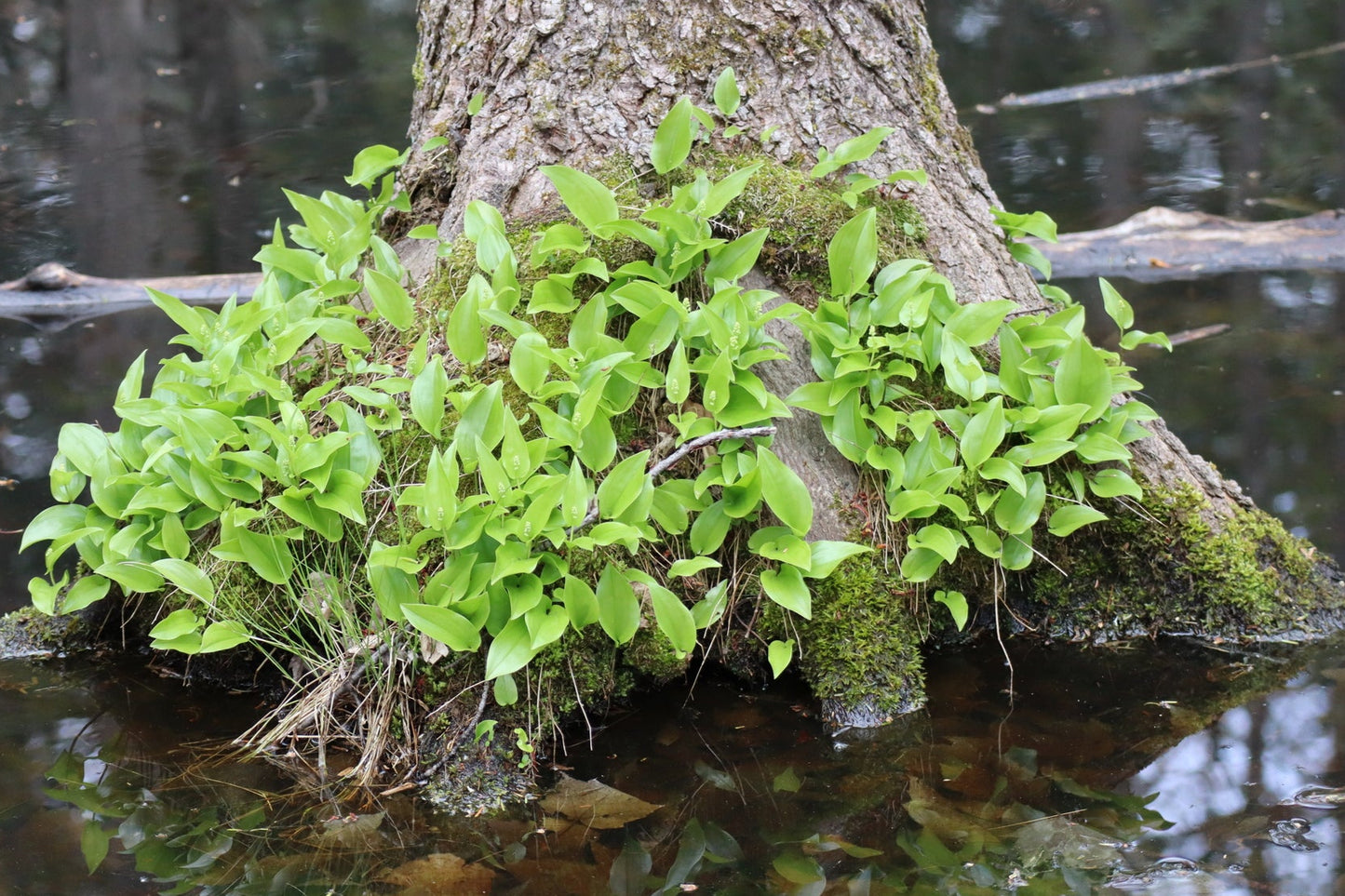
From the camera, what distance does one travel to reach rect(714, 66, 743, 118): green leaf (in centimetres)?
287

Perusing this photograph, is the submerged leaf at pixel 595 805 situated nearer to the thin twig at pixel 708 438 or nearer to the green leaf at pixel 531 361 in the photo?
the thin twig at pixel 708 438

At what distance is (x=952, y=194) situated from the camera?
3.16 metres

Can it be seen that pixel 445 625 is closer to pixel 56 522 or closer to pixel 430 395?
pixel 430 395

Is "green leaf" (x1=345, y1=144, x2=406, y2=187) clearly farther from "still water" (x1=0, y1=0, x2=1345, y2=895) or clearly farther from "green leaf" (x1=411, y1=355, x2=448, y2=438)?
"still water" (x1=0, y1=0, x2=1345, y2=895)

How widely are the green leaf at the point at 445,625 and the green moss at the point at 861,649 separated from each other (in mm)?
801

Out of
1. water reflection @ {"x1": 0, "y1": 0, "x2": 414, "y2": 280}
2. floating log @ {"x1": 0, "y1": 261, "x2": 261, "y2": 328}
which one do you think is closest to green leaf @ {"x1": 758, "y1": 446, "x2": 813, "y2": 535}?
floating log @ {"x1": 0, "y1": 261, "x2": 261, "y2": 328}

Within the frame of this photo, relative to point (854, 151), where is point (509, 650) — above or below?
below

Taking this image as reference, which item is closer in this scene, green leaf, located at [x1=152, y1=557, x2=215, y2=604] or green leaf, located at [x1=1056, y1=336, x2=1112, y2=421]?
green leaf, located at [x1=152, y1=557, x2=215, y2=604]

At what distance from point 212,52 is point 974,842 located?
34.2 feet

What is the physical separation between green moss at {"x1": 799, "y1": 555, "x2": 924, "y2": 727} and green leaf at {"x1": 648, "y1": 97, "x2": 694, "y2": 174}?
3.56 ft

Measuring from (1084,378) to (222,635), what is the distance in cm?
205

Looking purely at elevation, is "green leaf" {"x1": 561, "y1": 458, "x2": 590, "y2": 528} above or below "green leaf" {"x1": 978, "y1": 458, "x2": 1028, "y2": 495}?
above

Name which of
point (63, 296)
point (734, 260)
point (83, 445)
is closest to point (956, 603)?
point (734, 260)

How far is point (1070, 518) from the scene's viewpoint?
271 centimetres
